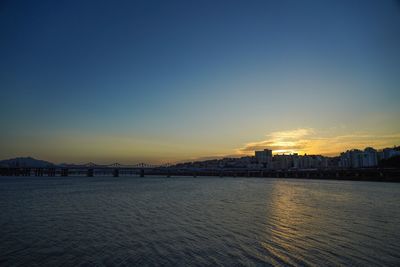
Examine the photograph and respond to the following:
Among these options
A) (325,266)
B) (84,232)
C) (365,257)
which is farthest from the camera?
(84,232)

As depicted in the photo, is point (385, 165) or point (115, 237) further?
point (385, 165)

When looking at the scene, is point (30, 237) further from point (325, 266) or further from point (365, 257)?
point (365, 257)

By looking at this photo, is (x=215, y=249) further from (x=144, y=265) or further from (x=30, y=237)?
(x=30, y=237)

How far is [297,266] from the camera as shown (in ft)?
34.1

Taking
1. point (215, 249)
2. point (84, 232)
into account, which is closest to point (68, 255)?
point (84, 232)

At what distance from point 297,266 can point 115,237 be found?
10.0 m

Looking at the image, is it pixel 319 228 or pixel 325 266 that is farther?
pixel 319 228

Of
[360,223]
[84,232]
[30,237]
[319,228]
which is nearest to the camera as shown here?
[30,237]

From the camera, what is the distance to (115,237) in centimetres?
1532

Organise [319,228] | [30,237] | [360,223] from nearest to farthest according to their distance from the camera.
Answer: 1. [30,237]
2. [319,228]
3. [360,223]

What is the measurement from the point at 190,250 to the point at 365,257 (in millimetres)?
7706

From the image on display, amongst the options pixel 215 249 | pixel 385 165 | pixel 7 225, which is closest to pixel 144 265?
pixel 215 249

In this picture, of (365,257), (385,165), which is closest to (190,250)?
(365,257)

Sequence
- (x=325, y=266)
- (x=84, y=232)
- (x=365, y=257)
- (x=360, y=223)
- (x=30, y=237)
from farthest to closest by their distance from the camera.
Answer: (x=360, y=223) → (x=84, y=232) → (x=30, y=237) → (x=365, y=257) → (x=325, y=266)
